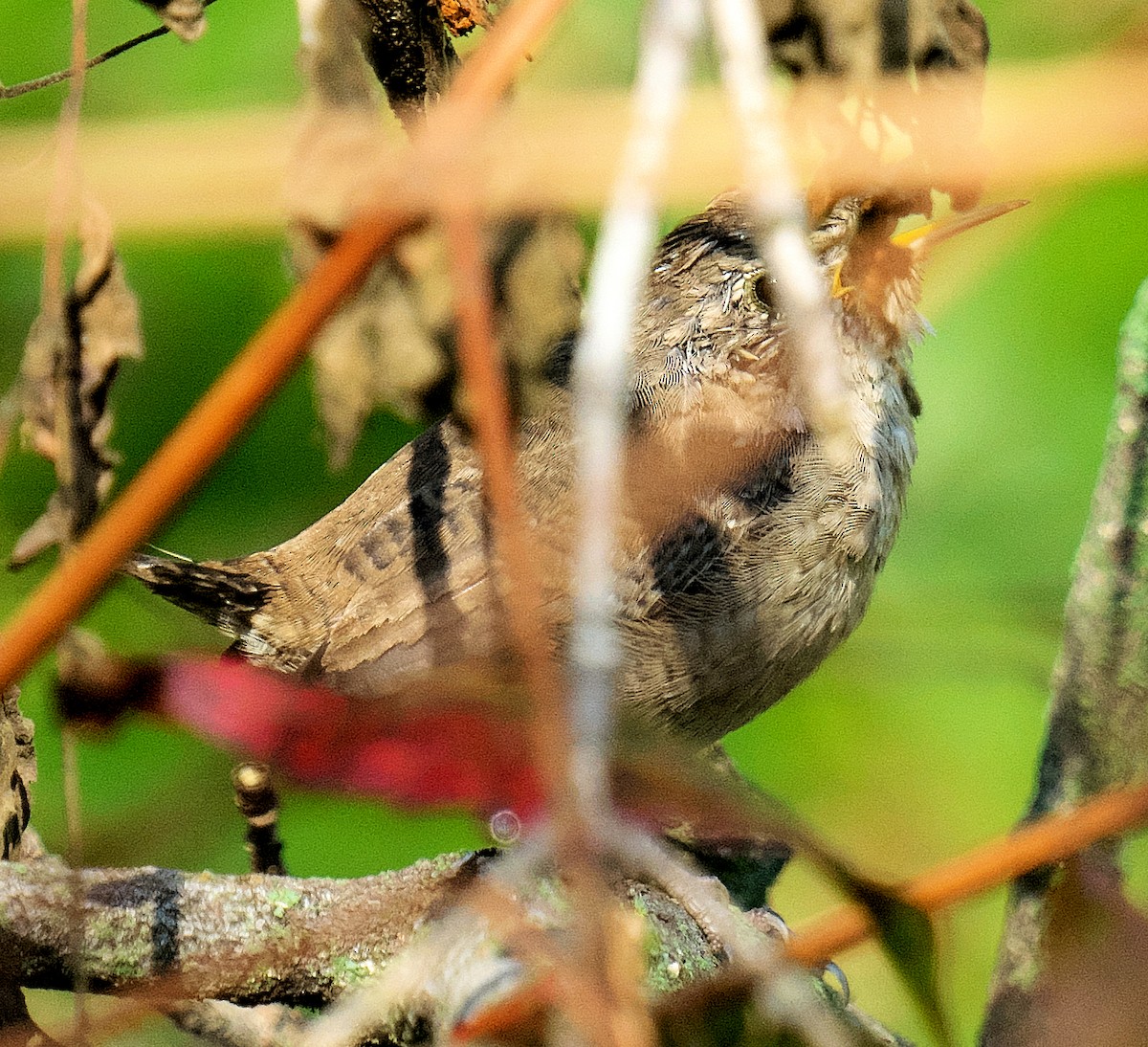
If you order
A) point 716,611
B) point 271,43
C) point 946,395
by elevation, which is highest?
point 271,43

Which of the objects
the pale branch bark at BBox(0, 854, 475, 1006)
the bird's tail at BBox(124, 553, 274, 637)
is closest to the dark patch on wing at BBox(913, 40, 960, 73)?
the pale branch bark at BBox(0, 854, 475, 1006)

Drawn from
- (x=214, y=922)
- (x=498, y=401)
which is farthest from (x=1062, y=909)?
(x=214, y=922)

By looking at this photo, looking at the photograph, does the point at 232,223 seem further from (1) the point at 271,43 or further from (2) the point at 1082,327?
(2) the point at 1082,327

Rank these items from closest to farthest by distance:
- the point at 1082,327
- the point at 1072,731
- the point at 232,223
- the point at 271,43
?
the point at 232,223, the point at 1072,731, the point at 271,43, the point at 1082,327

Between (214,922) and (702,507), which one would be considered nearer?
(214,922)

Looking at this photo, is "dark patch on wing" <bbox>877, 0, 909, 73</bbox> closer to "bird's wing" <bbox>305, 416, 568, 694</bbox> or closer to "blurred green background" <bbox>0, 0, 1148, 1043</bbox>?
"bird's wing" <bbox>305, 416, 568, 694</bbox>

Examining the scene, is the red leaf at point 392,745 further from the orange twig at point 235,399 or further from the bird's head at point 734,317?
the bird's head at point 734,317
